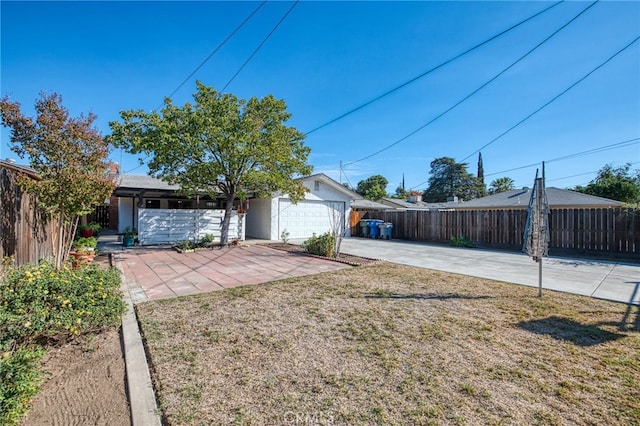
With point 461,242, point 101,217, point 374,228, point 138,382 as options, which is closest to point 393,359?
point 138,382

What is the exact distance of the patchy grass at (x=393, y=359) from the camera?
205 centimetres

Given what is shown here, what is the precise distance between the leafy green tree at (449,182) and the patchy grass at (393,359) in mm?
42736

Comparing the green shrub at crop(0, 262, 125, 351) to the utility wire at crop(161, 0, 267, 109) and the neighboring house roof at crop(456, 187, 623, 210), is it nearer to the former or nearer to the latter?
A: the utility wire at crop(161, 0, 267, 109)

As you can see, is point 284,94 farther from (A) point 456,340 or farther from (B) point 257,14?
(A) point 456,340

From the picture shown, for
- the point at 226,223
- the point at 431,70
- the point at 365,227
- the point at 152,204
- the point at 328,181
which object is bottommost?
the point at 365,227

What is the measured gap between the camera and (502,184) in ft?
140

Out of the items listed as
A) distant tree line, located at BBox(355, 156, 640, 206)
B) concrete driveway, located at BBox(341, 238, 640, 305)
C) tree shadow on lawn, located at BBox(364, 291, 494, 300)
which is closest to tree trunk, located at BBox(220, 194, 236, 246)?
concrete driveway, located at BBox(341, 238, 640, 305)

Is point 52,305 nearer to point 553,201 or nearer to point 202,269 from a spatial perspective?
point 202,269

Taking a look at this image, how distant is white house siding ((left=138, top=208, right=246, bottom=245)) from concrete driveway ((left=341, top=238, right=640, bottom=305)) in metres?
7.63

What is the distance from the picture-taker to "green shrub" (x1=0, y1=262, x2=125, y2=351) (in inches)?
99.4

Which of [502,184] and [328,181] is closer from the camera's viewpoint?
[328,181]

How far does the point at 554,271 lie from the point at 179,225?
43.6 ft

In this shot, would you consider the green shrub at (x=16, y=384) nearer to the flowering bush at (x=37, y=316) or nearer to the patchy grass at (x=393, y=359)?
the flowering bush at (x=37, y=316)

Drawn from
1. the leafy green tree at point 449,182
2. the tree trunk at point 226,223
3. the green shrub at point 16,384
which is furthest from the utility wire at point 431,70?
the leafy green tree at point 449,182
